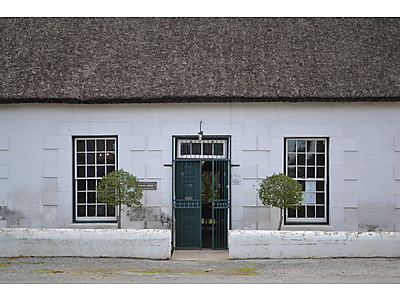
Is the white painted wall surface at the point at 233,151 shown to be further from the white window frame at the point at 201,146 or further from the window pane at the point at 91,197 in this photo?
the window pane at the point at 91,197

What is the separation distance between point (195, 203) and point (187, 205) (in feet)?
0.62

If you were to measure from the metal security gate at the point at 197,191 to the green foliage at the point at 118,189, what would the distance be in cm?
106

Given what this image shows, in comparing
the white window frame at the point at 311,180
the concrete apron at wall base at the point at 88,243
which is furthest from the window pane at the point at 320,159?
the concrete apron at wall base at the point at 88,243

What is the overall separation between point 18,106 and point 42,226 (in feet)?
9.27

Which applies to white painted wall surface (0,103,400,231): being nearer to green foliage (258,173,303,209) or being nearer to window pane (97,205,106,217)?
window pane (97,205,106,217)

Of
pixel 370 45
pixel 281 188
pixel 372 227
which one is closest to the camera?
pixel 281 188

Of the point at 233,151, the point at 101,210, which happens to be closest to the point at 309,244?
the point at 233,151

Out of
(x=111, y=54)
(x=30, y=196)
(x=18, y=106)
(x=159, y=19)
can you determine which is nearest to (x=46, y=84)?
(x=18, y=106)

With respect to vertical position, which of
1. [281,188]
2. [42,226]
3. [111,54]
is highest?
[111,54]

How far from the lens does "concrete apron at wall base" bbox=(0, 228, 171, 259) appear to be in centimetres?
1165

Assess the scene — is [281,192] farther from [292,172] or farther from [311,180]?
[311,180]

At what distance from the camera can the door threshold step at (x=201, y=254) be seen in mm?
12122

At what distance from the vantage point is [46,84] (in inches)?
514

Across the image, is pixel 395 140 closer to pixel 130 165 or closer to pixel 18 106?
pixel 130 165
